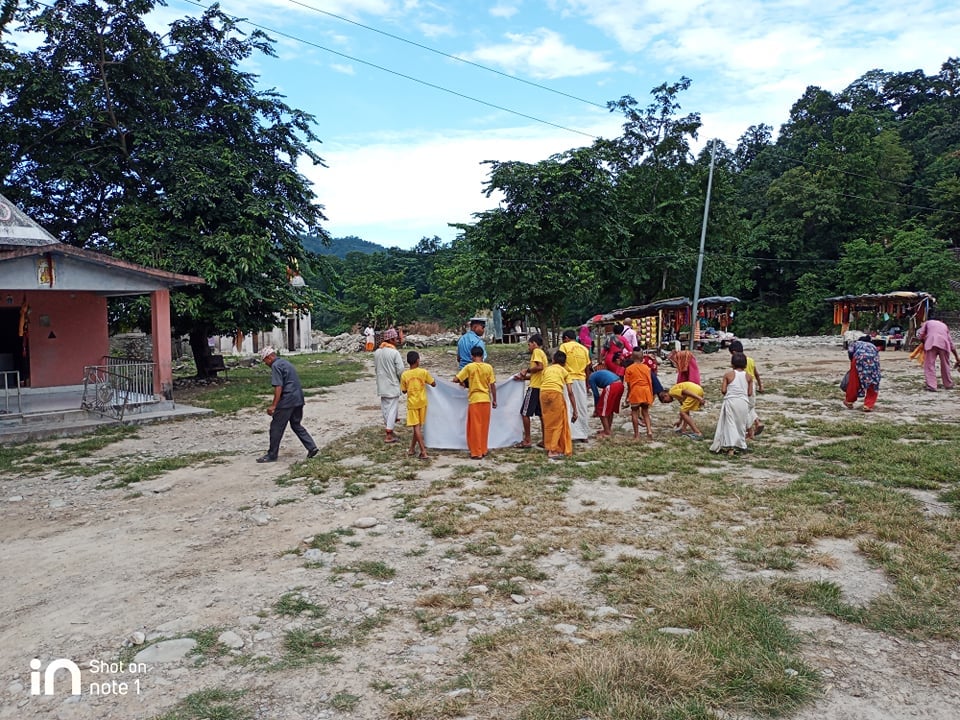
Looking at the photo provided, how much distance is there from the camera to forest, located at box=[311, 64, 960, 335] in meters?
22.3

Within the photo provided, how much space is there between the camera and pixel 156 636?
390 centimetres

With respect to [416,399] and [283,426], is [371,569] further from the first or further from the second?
[283,426]

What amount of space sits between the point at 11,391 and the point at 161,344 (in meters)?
4.00

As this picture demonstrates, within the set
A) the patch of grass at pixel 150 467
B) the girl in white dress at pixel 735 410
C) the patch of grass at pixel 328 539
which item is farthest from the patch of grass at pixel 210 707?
the girl in white dress at pixel 735 410

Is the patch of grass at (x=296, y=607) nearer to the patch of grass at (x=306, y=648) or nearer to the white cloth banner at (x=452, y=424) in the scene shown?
the patch of grass at (x=306, y=648)

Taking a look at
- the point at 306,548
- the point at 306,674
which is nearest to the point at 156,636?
the point at 306,674

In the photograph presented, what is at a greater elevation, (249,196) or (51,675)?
(249,196)

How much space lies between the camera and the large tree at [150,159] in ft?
53.8

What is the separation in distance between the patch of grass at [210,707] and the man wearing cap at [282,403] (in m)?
5.63

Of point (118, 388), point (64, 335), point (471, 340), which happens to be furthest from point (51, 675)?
point (64, 335)

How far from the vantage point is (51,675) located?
3512 millimetres

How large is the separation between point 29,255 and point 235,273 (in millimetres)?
5676

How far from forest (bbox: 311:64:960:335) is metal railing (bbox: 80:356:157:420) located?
7971 mm

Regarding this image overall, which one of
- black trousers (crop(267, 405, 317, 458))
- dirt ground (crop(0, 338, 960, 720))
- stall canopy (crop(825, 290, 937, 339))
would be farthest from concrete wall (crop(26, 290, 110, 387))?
stall canopy (crop(825, 290, 937, 339))
